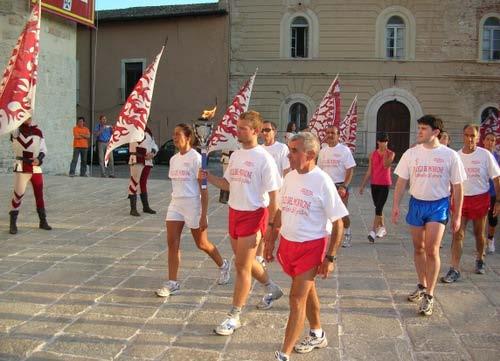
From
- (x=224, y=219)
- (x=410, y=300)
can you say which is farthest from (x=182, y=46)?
(x=410, y=300)

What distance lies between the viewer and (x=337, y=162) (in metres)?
8.65

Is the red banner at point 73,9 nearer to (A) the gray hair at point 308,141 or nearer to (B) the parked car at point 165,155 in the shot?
(B) the parked car at point 165,155

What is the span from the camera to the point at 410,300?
609 centimetres

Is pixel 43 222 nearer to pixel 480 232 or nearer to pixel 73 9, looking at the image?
pixel 480 232

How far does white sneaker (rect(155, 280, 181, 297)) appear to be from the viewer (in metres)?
6.09

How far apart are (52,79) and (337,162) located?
14.1m

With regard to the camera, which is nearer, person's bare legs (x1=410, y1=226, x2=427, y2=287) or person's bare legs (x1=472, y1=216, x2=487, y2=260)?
A: person's bare legs (x1=410, y1=226, x2=427, y2=287)

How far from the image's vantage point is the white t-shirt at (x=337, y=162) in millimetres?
8633

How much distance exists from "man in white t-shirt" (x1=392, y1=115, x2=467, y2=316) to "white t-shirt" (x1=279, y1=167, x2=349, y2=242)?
1707 mm

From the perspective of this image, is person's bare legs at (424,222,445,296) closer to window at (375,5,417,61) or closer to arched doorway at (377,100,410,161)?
arched doorway at (377,100,410,161)

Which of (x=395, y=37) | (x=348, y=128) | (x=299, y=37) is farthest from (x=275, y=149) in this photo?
(x=395, y=37)

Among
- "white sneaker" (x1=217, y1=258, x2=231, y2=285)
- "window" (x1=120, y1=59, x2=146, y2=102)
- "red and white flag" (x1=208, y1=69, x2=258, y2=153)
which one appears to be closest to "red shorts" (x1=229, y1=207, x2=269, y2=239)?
"white sneaker" (x1=217, y1=258, x2=231, y2=285)

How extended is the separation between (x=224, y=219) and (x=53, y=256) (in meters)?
4.23

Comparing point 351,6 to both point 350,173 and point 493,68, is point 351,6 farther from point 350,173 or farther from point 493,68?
point 350,173
